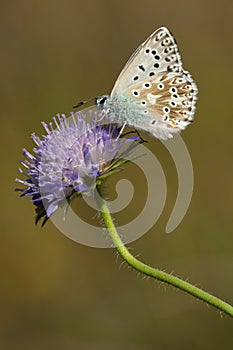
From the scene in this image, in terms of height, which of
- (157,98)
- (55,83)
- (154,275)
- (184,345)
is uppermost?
(55,83)

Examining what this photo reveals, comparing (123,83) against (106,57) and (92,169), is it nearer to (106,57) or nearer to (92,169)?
(92,169)

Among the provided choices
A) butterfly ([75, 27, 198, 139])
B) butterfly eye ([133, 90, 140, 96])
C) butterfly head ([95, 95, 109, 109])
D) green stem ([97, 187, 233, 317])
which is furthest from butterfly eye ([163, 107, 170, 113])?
green stem ([97, 187, 233, 317])

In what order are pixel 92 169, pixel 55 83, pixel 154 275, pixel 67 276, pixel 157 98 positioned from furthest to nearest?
pixel 55 83, pixel 67 276, pixel 157 98, pixel 92 169, pixel 154 275

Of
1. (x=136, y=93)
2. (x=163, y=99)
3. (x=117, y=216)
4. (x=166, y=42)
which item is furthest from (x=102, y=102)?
(x=117, y=216)

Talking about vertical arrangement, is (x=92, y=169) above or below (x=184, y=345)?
above

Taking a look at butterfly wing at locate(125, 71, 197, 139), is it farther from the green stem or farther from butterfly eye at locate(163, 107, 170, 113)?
the green stem

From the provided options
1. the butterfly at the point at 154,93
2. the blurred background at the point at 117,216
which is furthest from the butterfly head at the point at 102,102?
the blurred background at the point at 117,216

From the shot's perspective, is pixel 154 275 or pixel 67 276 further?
pixel 67 276

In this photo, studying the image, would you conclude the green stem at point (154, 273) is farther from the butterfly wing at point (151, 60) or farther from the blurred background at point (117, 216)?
the blurred background at point (117, 216)

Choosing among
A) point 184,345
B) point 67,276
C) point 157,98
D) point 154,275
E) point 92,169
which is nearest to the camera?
point 154,275

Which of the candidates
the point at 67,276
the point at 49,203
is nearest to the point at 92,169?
the point at 49,203
